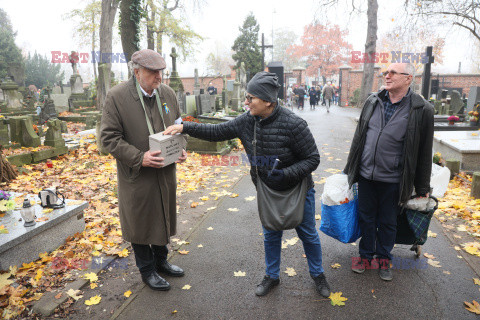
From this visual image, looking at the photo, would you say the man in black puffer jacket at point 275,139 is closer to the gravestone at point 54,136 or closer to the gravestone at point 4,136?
the gravestone at point 54,136

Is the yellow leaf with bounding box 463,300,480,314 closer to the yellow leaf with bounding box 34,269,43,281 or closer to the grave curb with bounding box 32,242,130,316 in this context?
the grave curb with bounding box 32,242,130,316

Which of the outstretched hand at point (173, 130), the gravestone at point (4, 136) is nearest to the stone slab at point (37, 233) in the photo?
the outstretched hand at point (173, 130)

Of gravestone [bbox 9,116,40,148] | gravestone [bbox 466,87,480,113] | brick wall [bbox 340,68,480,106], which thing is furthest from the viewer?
brick wall [bbox 340,68,480,106]

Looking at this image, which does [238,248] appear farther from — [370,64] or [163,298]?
[370,64]

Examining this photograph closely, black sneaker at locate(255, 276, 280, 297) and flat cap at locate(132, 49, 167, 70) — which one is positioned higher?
flat cap at locate(132, 49, 167, 70)

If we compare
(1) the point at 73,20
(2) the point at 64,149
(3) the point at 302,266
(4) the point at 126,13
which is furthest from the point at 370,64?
(1) the point at 73,20

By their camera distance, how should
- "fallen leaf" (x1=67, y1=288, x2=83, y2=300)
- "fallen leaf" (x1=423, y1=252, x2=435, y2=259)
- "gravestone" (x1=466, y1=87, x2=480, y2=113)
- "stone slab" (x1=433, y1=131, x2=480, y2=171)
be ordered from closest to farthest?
"fallen leaf" (x1=67, y1=288, x2=83, y2=300), "fallen leaf" (x1=423, y1=252, x2=435, y2=259), "stone slab" (x1=433, y1=131, x2=480, y2=171), "gravestone" (x1=466, y1=87, x2=480, y2=113)

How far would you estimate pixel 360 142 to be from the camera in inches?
121

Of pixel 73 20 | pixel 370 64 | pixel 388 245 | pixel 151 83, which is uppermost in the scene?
pixel 73 20

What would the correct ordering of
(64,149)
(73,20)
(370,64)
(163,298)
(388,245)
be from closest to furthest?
(163,298) < (388,245) < (64,149) < (370,64) < (73,20)

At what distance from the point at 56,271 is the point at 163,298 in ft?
3.96

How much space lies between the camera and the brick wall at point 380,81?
26406mm

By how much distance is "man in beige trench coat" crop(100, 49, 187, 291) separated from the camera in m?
2.56

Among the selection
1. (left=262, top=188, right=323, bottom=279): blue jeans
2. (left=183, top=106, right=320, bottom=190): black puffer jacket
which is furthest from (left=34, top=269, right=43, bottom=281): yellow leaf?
(left=183, top=106, right=320, bottom=190): black puffer jacket
